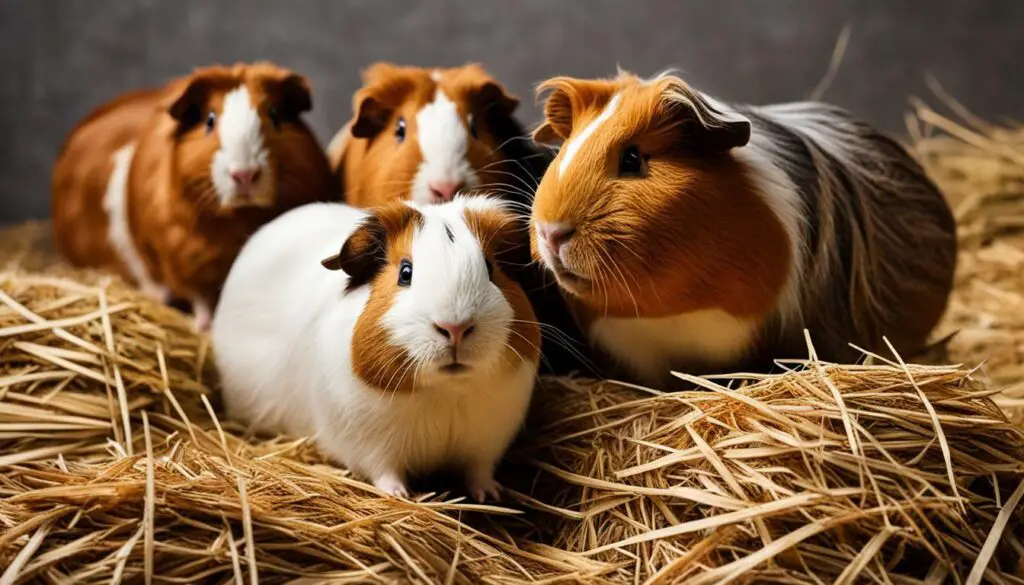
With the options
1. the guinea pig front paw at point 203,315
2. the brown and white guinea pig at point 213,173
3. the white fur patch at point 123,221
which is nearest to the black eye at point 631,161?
the brown and white guinea pig at point 213,173

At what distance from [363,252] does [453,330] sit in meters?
0.38

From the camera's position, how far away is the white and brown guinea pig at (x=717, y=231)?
6.45ft

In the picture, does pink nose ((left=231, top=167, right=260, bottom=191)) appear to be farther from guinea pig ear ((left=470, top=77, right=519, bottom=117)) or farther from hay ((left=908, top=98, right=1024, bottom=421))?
hay ((left=908, top=98, right=1024, bottom=421))

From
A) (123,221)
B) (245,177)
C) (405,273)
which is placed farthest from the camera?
(123,221)

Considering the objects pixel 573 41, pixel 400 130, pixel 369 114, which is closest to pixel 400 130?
pixel 400 130

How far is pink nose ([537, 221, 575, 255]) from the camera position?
6.39ft

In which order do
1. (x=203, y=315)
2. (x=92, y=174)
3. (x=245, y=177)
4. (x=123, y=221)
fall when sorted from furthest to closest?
(x=92, y=174), (x=123, y=221), (x=203, y=315), (x=245, y=177)

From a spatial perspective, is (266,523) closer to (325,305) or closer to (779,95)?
(325,305)

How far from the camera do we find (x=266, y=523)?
1.75 metres

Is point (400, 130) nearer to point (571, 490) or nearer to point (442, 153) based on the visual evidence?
point (442, 153)

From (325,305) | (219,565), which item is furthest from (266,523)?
(325,305)

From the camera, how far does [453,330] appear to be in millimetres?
1750

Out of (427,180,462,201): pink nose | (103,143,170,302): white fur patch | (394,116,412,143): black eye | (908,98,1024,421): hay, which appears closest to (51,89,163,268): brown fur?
(103,143,170,302): white fur patch

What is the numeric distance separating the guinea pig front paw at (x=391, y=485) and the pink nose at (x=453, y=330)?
454mm
